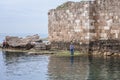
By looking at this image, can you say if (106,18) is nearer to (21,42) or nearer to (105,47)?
(105,47)

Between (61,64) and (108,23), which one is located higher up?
(108,23)

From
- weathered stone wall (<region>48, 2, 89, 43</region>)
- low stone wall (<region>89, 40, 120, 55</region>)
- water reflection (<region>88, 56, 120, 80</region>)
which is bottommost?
water reflection (<region>88, 56, 120, 80</region>)

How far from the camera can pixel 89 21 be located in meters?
39.2

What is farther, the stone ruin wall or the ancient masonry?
the ancient masonry

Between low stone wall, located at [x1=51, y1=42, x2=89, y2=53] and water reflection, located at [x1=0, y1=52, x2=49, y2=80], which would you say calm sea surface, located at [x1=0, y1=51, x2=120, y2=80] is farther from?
low stone wall, located at [x1=51, y1=42, x2=89, y2=53]

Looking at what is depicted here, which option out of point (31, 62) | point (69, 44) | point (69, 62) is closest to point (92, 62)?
Result: point (69, 62)

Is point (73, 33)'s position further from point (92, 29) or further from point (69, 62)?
point (69, 62)

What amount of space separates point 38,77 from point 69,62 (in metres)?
8.05

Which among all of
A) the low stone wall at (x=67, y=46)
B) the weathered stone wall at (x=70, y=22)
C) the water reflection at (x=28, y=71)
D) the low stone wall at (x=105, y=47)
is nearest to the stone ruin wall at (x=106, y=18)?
the low stone wall at (x=105, y=47)

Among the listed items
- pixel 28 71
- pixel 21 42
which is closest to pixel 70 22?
pixel 21 42

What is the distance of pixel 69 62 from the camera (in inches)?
1272

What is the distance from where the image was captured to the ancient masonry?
1496 inches

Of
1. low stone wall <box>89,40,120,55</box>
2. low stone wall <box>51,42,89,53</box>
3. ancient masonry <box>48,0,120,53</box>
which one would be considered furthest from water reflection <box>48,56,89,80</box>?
ancient masonry <box>48,0,120,53</box>

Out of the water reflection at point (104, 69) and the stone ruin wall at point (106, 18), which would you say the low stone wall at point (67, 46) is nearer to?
the stone ruin wall at point (106, 18)
